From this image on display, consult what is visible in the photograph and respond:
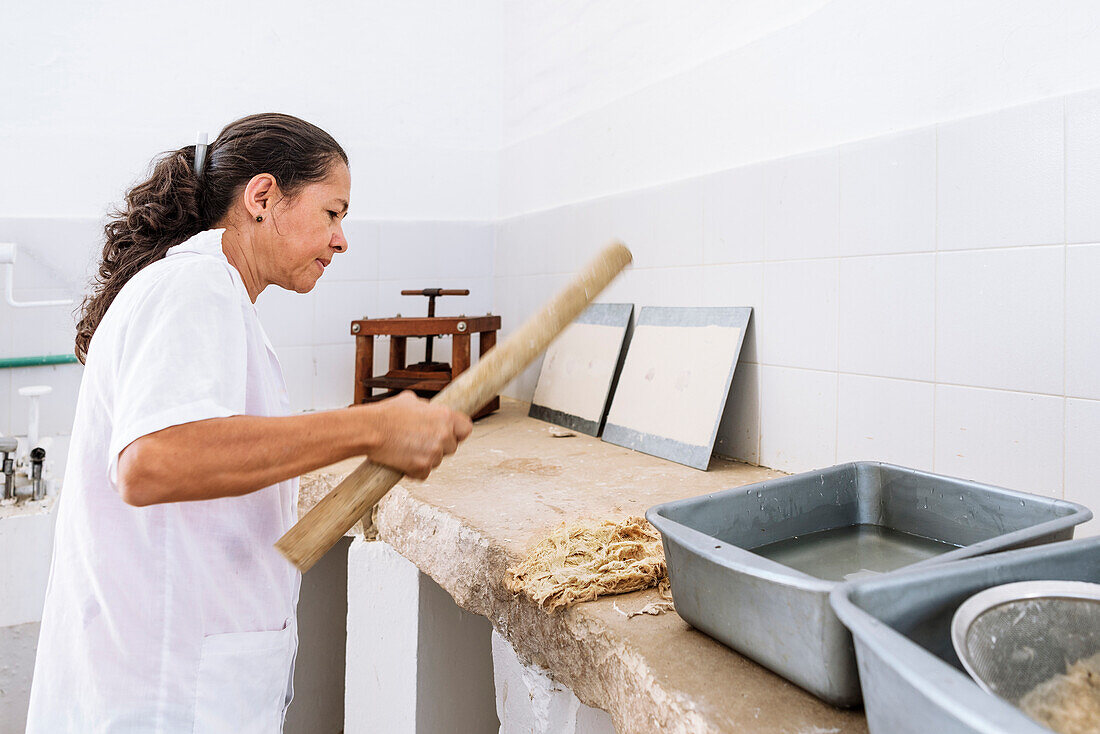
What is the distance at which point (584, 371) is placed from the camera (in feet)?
8.79

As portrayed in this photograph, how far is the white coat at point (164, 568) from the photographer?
95 cm

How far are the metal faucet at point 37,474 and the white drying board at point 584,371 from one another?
1.64 meters

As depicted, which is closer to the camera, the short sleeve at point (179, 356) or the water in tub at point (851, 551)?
the short sleeve at point (179, 356)

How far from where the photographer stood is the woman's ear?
1164mm

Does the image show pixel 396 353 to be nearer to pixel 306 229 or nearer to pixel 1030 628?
pixel 306 229

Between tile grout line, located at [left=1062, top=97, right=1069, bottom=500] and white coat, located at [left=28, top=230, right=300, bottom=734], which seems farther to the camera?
tile grout line, located at [left=1062, top=97, right=1069, bottom=500]

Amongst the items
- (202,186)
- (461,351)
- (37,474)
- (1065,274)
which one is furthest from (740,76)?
(37,474)

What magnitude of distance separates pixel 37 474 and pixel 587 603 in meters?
2.09

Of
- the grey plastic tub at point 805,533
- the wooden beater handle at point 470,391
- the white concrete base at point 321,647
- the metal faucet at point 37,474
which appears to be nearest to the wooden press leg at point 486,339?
A: the white concrete base at point 321,647

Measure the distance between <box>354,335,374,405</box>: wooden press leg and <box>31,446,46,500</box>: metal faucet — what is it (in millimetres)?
1015

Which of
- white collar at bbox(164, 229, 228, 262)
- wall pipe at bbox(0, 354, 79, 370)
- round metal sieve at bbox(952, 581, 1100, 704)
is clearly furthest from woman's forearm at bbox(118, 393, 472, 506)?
wall pipe at bbox(0, 354, 79, 370)

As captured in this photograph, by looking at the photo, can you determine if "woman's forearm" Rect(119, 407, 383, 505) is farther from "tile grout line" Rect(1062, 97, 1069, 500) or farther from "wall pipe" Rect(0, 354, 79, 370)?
"wall pipe" Rect(0, 354, 79, 370)

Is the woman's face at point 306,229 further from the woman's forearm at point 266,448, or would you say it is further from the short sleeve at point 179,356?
the woman's forearm at point 266,448

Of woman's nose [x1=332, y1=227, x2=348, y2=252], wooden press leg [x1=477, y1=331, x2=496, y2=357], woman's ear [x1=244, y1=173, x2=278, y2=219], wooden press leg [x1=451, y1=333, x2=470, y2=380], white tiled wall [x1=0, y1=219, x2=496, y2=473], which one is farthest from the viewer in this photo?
wooden press leg [x1=477, y1=331, x2=496, y2=357]
